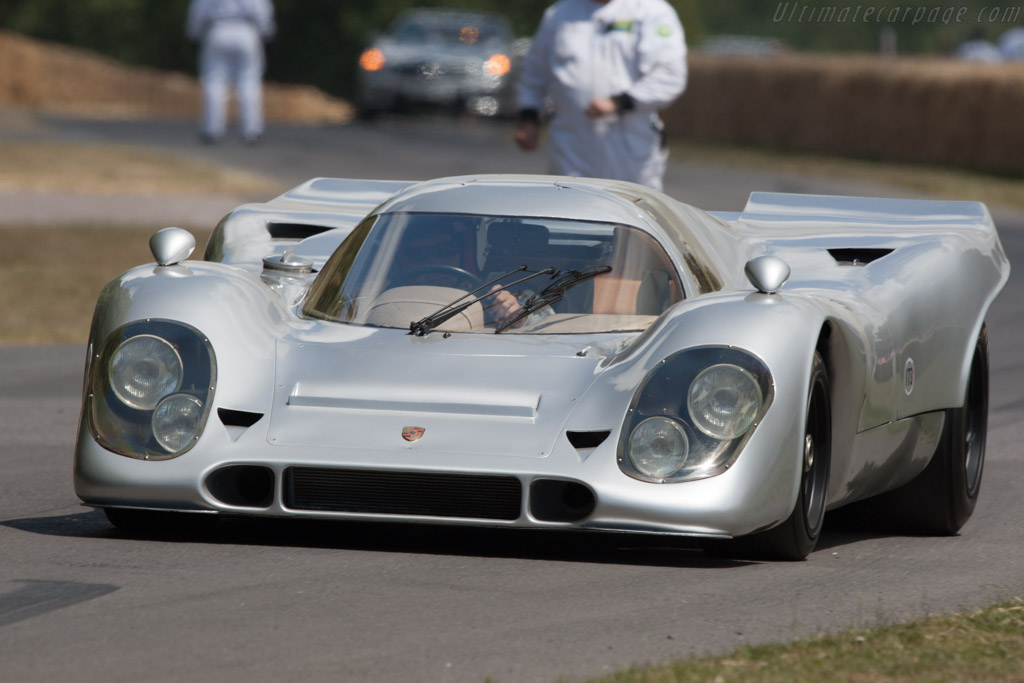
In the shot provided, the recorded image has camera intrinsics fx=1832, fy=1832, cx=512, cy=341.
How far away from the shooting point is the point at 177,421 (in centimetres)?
477

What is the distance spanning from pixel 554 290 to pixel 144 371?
121cm

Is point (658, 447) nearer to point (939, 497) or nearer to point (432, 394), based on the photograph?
point (432, 394)

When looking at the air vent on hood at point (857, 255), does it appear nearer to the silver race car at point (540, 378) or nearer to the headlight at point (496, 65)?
the silver race car at point (540, 378)

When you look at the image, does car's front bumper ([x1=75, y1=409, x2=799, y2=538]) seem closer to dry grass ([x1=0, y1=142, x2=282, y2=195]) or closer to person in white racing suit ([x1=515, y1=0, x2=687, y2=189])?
person in white racing suit ([x1=515, y1=0, x2=687, y2=189])

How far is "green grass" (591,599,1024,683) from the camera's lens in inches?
142

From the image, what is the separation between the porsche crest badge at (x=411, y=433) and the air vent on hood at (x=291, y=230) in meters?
2.34

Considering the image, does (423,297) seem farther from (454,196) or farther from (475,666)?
(475,666)

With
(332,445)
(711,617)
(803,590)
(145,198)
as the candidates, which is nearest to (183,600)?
(332,445)

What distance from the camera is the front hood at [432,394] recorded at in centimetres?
461

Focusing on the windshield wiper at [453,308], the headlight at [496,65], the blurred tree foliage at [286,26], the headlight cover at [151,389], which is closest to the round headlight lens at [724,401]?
the windshield wiper at [453,308]

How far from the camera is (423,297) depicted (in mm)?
5363

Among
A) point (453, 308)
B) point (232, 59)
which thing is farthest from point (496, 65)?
point (453, 308)

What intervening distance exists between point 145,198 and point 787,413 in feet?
41.7

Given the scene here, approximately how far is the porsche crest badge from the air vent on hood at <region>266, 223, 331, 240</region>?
2345 millimetres
